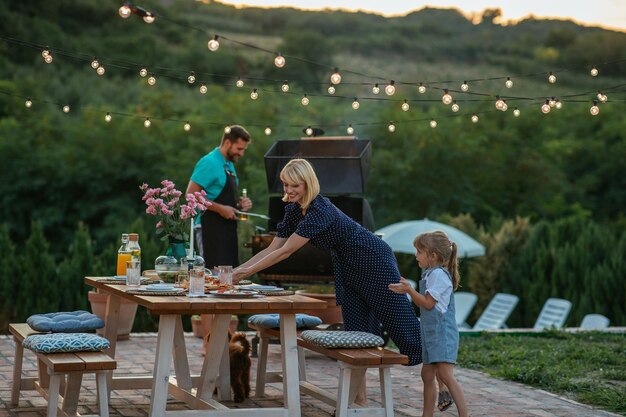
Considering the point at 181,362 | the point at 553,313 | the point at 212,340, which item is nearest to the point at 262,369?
the point at 181,362

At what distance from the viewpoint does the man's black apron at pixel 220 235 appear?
22.2 ft

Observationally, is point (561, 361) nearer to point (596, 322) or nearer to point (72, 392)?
point (596, 322)

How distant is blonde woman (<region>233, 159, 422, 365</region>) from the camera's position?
15.9 ft

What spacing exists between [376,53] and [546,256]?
32.7m

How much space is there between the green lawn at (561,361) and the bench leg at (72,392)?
9.90 feet

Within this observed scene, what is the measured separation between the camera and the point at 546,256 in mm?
13469

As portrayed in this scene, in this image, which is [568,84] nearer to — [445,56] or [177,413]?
[445,56]

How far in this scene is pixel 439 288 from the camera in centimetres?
477

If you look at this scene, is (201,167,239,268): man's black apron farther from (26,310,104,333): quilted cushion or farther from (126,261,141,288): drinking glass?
(126,261,141,288): drinking glass

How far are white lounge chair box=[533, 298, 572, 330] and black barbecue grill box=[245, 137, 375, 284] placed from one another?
4256 millimetres

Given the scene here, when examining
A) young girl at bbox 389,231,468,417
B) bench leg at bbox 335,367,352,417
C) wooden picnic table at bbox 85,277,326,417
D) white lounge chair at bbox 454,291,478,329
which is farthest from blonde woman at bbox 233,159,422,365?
white lounge chair at bbox 454,291,478,329

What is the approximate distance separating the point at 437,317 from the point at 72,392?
1.76m

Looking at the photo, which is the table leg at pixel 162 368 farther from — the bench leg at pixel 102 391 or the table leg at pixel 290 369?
the table leg at pixel 290 369

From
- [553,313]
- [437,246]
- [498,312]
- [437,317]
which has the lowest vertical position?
[498,312]
